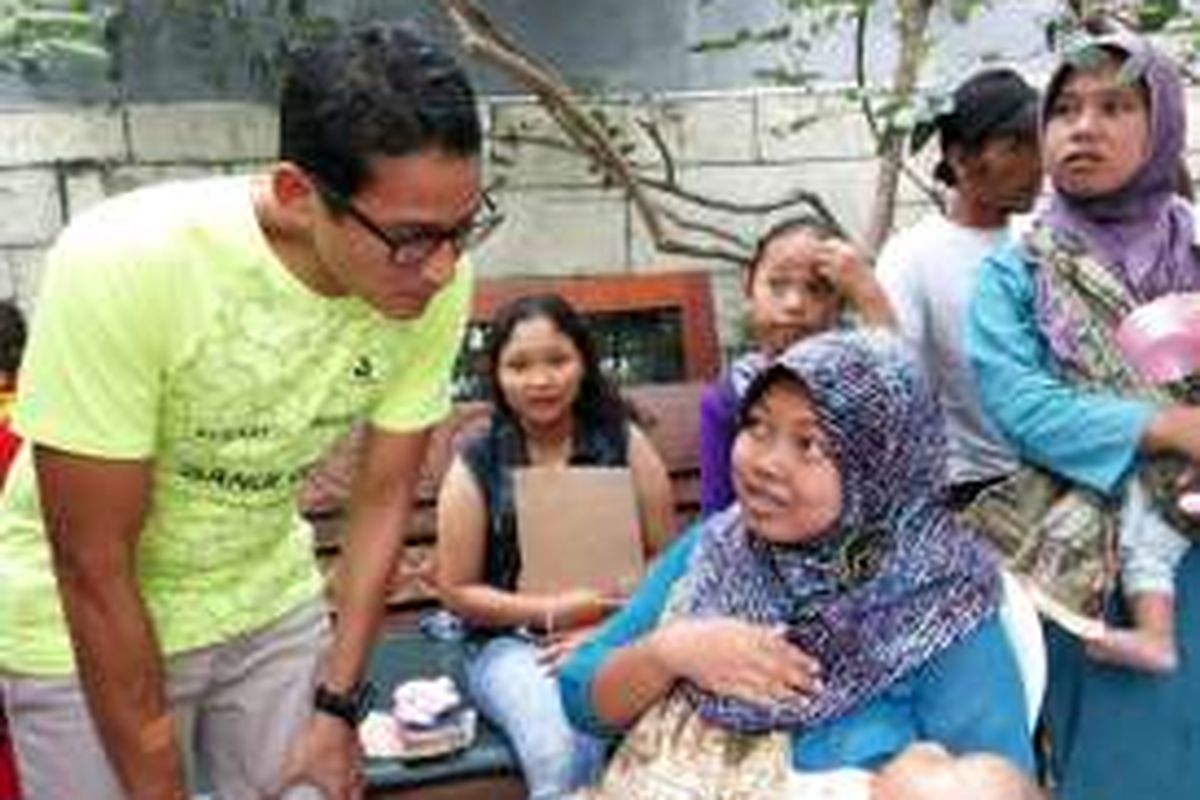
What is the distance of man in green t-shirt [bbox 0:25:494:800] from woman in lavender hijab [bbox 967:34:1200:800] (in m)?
1.06

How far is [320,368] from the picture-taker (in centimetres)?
199

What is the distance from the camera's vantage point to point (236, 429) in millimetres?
1959

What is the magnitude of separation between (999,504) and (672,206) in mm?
1940

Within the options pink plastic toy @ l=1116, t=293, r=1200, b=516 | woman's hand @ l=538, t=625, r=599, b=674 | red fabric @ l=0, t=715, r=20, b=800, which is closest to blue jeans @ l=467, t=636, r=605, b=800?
woman's hand @ l=538, t=625, r=599, b=674

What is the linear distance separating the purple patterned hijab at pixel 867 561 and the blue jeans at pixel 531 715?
0.61 m

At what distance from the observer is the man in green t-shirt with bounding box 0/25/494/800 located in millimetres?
1747

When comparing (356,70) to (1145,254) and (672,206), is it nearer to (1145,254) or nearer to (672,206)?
(1145,254)

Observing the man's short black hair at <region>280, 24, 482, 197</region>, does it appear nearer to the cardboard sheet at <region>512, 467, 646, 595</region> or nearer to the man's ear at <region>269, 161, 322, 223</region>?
the man's ear at <region>269, 161, 322, 223</region>

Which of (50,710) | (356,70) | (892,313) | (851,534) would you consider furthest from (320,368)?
(892,313)

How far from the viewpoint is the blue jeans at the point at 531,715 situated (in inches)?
115

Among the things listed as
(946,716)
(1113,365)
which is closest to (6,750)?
(946,716)

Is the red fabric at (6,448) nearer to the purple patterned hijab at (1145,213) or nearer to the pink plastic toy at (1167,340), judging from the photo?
the purple patterned hijab at (1145,213)

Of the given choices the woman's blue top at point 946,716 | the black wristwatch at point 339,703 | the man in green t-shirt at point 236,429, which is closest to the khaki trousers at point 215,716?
the man in green t-shirt at point 236,429

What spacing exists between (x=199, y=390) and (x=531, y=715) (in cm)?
131
